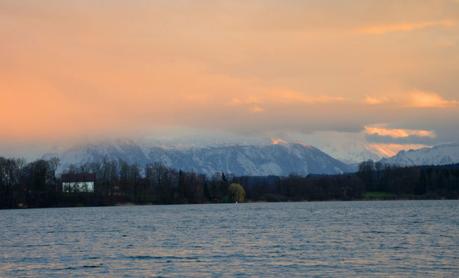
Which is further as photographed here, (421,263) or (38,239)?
(38,239)

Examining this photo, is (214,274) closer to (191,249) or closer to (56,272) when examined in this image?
(56,272)

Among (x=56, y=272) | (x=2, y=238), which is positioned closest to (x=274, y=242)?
(x=56, y=272)

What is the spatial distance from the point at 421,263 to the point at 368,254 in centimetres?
599

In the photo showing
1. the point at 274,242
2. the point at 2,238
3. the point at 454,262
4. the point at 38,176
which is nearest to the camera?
the point at 454,262

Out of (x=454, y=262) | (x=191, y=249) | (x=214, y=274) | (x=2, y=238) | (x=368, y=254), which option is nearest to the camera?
(x=214, y=274)

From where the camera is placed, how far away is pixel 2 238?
267 ft

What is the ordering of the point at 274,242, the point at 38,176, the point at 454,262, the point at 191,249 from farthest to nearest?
the point at 38,176 → the point at 274,242 → the point at 191,249 → the point at 454,262

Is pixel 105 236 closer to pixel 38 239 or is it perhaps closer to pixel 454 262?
pixel 38 239

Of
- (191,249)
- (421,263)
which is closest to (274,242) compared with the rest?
(191,249)

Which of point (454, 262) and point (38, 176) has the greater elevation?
point (38, 176)

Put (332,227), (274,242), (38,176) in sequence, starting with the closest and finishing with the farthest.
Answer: (274,242) < (332,227) < (38,176)

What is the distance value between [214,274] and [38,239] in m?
38.9

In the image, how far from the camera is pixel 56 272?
1865 inches

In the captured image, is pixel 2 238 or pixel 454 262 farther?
pixel 2 238
